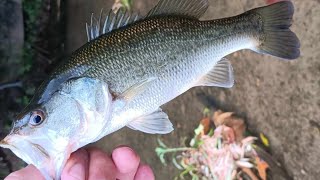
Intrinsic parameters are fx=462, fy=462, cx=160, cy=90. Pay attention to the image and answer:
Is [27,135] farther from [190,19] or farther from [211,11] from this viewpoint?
[211,11]

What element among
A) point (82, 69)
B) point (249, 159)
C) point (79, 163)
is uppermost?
point (82, 69)

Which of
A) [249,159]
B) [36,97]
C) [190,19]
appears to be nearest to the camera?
[36,97]

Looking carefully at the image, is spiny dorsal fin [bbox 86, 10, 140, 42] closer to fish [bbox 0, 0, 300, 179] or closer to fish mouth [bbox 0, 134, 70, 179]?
fish [bbox 0, 0, 300, 179]

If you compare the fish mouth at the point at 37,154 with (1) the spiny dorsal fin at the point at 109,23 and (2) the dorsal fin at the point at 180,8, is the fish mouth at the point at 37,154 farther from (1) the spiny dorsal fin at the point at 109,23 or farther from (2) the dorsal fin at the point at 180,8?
(2) the dorsal fin at the point at 180,8

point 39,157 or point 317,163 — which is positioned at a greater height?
point 39,157

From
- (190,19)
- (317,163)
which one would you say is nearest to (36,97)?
(190,19)

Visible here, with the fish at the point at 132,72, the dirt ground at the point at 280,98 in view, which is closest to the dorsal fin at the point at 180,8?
the fish at the point at 132,72

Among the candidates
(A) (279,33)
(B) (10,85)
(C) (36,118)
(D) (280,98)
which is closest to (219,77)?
(A) (279,33)
